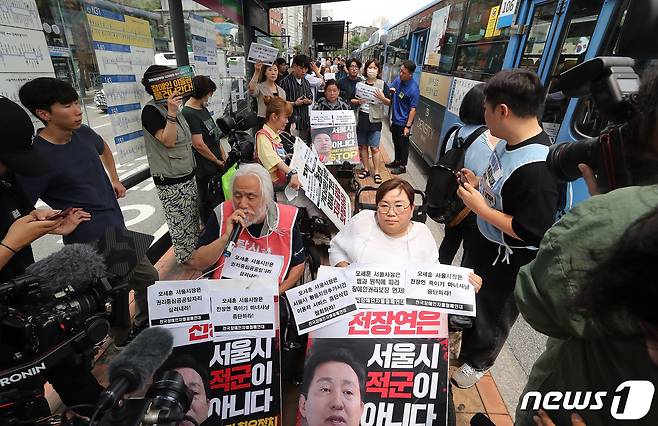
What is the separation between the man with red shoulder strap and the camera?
2090 mm

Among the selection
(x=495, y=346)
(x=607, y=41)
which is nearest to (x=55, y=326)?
(x=495, y=346)

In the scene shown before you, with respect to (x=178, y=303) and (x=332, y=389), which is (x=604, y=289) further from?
(x=178, y=303)

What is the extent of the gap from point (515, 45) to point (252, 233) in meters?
3.92

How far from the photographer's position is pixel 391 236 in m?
2.14

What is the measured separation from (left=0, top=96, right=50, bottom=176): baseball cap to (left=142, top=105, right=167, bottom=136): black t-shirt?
4.74ft

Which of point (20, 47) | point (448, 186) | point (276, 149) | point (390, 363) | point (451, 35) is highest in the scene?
point (451, 35)

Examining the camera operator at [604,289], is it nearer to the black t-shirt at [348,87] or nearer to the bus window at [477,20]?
the bus window at [477,20]

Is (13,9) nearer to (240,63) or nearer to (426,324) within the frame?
(426,324)

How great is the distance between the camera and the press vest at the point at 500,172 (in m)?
1.63

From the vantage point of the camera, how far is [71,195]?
2092 mm

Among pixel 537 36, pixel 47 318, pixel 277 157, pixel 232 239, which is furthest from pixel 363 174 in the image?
pixel 47 318

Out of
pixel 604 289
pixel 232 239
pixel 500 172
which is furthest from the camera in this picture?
pixel 232 239

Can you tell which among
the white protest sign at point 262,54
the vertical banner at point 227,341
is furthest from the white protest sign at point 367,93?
the vertical banner at point 227,341

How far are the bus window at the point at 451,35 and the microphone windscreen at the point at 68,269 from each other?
6.09 m
